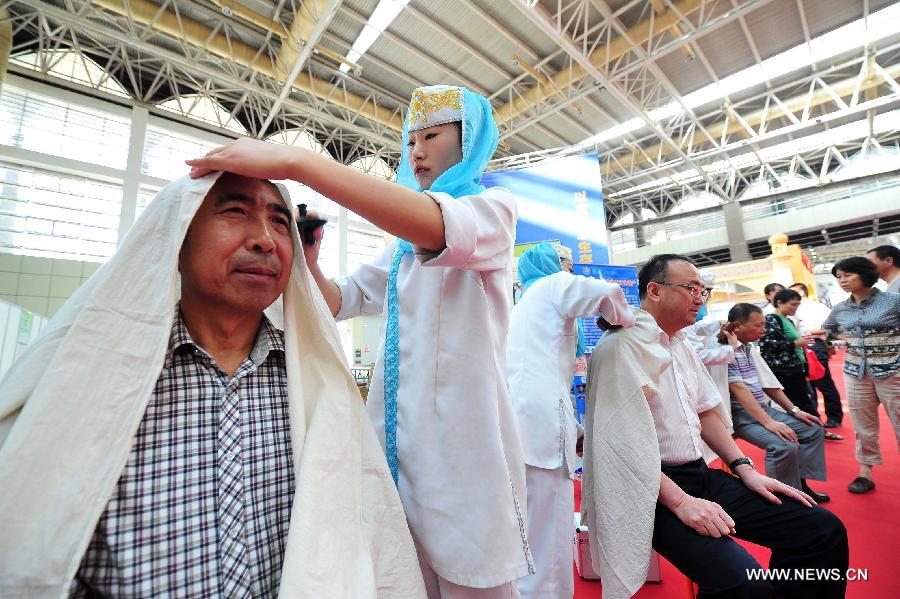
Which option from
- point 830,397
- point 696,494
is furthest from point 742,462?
point 830,397

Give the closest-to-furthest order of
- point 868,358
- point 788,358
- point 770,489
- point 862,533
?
point 770,489, point 862,533, point 868,358, point 788,358

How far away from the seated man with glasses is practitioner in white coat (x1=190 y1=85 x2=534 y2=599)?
65 centimetres

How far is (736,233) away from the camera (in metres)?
12.9

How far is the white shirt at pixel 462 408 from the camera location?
2.45ft

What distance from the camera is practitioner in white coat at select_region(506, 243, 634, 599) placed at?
1.67 meters

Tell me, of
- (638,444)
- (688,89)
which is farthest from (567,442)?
(688,89)

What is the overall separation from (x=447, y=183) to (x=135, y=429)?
0.69 meters

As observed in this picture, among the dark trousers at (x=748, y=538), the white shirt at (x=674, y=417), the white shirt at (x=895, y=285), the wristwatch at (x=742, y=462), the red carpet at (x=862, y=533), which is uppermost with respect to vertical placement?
the white shirt at (x=895, y=285)

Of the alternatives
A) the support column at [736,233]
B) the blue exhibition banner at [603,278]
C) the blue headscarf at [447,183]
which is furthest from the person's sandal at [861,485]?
the support column at [736,233]

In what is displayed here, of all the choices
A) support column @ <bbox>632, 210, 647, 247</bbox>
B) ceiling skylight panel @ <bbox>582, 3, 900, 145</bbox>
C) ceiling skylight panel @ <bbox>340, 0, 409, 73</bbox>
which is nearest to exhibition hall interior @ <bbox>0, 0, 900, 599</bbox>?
ceiling skylight panel @ <bbox>340, 0, 409, 73</bbox>

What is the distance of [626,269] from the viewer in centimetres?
407

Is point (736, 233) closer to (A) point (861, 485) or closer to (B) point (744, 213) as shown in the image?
(B) point (744, 213)

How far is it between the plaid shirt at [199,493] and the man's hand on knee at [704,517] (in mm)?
1142

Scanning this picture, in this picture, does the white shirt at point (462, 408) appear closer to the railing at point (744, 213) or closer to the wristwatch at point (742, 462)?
the wristwatch at point (742, 462)
